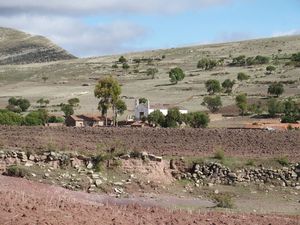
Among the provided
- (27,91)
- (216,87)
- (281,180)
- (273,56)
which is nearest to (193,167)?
(281,180)

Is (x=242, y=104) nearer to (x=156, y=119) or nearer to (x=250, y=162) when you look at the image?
(x=156, y=119)

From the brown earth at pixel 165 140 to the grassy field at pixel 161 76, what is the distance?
41.8 meters

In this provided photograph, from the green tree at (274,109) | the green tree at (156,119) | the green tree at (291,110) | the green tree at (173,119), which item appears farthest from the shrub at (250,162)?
the green tree at (274,109)

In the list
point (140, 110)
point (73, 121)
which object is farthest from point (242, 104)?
point (73, 121)

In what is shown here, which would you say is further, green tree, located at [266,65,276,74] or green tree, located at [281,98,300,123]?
→ green tree, located at [266,65,276,74]

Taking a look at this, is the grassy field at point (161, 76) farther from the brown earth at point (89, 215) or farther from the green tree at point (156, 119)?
the brown earth at point (89, 215)

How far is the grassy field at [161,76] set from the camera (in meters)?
90.2

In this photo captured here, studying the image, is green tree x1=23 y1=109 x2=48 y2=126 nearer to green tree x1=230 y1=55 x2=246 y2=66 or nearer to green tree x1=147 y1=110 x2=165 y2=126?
green tree x1=147 y1=110 x2=165 y2=126

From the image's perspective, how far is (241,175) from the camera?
100ft

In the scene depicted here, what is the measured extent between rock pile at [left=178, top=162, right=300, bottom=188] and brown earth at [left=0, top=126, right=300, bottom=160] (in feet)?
5.60

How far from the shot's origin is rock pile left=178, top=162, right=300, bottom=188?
99.5ft

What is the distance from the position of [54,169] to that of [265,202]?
29.9 feet

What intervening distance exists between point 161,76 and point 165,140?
83.1 m

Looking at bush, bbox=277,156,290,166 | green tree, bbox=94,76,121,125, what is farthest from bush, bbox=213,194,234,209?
green tree, bbox=94,76,121,125
